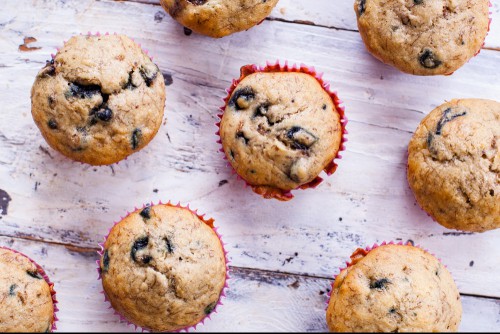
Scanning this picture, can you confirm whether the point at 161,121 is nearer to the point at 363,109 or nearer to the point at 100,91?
the point at 100,91

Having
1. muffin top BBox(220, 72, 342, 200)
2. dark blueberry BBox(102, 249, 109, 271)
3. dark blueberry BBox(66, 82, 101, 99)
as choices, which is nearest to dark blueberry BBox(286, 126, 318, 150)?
muffin top BBox(220, 72, 342, 200)

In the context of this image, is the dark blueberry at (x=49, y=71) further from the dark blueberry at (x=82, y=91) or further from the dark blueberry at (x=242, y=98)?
the dark blueberry at (x=242, y=98)

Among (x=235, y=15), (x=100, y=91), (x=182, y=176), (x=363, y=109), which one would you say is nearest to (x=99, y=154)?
(x=100, y=91)

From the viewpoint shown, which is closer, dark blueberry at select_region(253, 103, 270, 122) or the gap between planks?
dark blueberry at select_region(253, 103, 270, 122)

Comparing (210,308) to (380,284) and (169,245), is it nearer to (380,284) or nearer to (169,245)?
(169,245)

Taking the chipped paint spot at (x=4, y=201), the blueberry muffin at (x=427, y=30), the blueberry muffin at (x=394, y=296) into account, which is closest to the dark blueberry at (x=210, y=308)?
the blueberry muffin at (x=394, y=296)

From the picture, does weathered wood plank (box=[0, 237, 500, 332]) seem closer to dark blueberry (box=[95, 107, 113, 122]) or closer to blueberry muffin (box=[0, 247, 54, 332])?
blueberry muffin (box=[0, 247, 54, 332])
